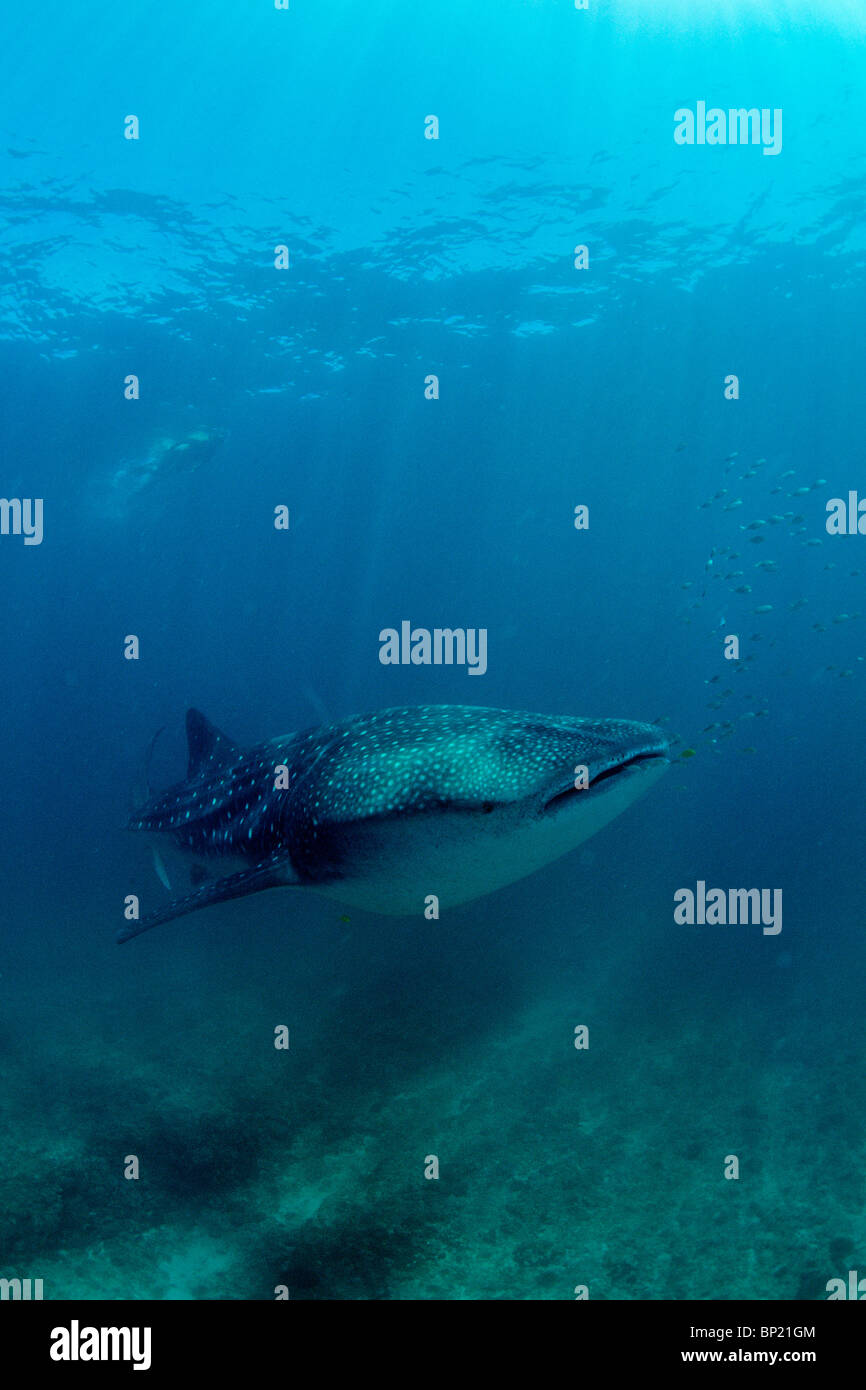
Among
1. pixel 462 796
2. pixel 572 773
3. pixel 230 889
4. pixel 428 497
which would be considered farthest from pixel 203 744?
pixel 428 497

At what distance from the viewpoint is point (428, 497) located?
212 feet

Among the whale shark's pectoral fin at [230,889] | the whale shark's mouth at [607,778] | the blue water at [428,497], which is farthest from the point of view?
the blue water at [428,497]

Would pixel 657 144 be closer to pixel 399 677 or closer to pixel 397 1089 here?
pixel 397 1089

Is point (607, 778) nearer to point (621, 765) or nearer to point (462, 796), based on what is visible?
point (621, 765)

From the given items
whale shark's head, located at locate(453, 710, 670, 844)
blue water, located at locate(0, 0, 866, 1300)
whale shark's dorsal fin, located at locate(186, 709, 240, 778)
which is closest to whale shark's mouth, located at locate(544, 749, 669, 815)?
whale shark's head, located at locate(453, 710, 670, 844)

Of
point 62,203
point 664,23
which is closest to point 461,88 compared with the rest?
point 664,23

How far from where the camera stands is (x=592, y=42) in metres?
23.6

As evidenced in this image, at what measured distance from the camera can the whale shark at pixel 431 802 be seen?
4484mm

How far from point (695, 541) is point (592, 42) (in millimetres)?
62773

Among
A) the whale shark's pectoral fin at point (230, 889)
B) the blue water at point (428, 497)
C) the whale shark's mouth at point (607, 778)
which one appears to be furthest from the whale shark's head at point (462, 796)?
the blue water at point (428, 497)

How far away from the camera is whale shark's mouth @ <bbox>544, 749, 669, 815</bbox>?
4.41m

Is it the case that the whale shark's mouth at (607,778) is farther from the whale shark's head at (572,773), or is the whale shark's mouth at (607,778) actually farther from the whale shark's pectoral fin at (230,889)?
the whale shark's pectoral fin at (230,889)

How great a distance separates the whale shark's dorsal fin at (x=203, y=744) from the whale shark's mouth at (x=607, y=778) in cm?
640

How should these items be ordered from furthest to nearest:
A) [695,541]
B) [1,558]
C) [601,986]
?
[695,541] < [1,558] < [601,986]
